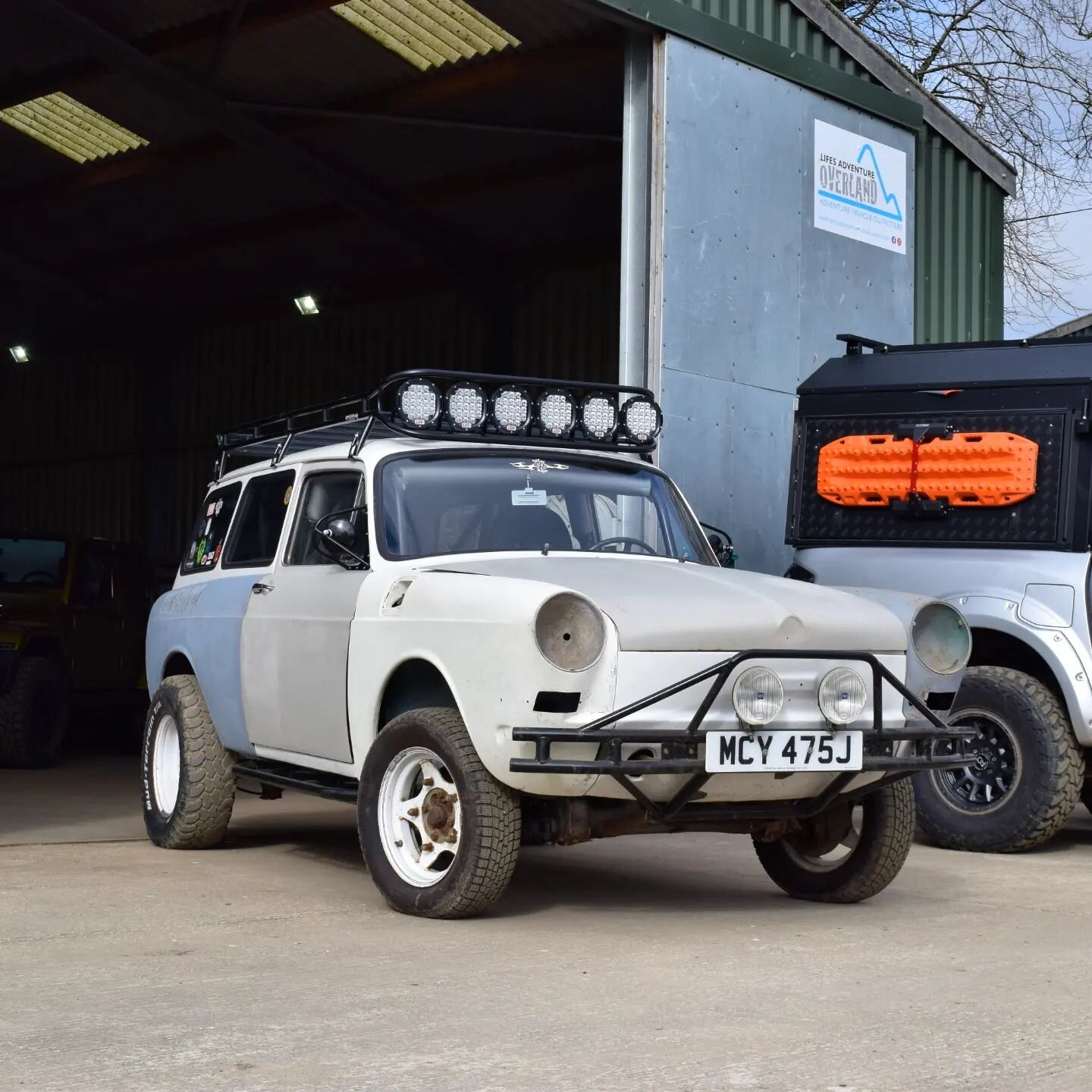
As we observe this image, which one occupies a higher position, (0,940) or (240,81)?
(240,81)

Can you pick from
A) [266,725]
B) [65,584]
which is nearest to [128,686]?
[65,584]

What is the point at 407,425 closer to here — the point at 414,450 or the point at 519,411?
the point at 414,450

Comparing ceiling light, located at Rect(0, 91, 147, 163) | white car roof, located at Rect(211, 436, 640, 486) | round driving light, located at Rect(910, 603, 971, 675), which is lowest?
round driving light, located at Rect(910, 603, 971, 675)

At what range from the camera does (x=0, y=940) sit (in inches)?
219

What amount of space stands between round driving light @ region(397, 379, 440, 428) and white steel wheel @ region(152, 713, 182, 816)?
206 cm

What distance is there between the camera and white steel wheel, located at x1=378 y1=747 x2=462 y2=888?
597 cm

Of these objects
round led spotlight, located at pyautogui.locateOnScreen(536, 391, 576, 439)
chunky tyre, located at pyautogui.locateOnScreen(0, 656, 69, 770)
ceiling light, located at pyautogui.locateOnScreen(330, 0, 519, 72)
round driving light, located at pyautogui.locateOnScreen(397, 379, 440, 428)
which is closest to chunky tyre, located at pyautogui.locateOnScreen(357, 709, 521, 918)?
round driving light, located at pyautogui.locateOnScreen(397, 379, 440, 428)

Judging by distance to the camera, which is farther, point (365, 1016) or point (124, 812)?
point (124, 812)

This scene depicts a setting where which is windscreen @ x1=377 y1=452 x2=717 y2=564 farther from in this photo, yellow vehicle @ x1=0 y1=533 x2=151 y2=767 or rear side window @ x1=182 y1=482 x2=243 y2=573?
yellow vehicle @ x1=0 y1=533 x2=151 y2=767

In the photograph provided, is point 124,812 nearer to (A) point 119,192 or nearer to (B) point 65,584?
(B) point 65,584

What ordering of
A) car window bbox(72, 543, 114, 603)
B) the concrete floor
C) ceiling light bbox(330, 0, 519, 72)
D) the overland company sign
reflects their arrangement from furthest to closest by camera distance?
ceiling light bbox(330, 0, 519, 72), car window bbox(72, 543, 114, 603), the overland company sign, the concrete floor

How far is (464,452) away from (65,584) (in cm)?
818

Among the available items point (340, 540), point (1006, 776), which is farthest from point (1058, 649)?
point (340, 540)

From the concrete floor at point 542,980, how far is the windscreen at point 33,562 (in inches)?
253
